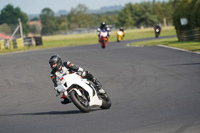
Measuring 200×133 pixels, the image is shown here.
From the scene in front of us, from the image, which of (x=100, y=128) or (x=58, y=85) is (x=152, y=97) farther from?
(x=100, y=128)

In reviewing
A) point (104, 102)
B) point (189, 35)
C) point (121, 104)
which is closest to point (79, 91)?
point (104, 102)

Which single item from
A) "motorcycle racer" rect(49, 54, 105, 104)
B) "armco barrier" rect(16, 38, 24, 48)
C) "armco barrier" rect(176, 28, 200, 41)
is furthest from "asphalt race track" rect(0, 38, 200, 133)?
"armco barrier" rect(16, 38, 24, 48)

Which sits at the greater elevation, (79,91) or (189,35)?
(79,91)

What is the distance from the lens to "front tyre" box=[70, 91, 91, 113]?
777cm

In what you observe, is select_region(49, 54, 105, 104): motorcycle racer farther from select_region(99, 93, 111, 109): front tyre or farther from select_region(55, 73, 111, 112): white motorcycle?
select_region(99, 93, 111, 109): front tyre

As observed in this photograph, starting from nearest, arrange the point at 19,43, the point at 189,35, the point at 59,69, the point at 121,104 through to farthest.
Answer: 1. the point at 59,69
2. the point at 121,104
3. the point at 189,35
4. the point at 19,43

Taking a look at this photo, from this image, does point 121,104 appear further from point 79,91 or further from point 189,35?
point 189,35

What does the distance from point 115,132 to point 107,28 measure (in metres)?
22.9

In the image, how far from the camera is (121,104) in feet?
30.3

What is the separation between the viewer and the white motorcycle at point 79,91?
781 cm

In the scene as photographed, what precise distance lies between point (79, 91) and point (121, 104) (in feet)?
5.34

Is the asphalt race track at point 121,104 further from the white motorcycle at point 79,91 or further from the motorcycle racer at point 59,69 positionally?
the motorcycle racer at point 59,69

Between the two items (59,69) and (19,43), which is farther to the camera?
(19,43)

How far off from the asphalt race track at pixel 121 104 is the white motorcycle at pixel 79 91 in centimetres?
22
